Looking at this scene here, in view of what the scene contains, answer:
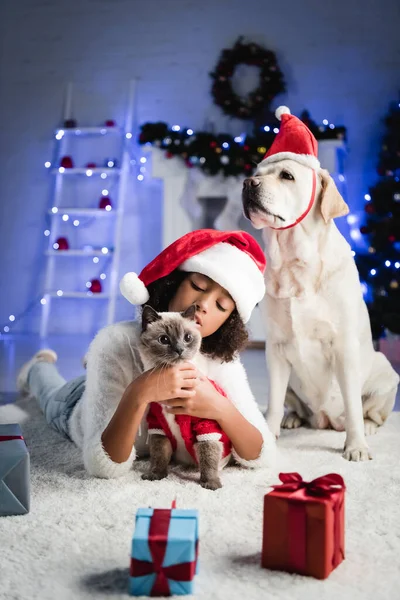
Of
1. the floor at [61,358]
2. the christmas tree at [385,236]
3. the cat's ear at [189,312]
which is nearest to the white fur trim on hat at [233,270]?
the cat's ear at [189,312]

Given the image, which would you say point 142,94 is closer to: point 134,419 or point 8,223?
point 8,223

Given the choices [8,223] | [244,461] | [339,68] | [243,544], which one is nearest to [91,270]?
[8,223]

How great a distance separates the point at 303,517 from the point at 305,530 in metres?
0.02

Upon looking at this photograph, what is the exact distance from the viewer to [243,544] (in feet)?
4.38

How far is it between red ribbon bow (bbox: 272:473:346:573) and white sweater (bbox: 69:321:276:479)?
0.59 m

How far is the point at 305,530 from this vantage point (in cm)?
118

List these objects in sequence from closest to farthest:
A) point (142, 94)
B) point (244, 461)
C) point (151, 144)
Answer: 1. point (244, 461)
2. point (151, 144)
3. point (142, 94)

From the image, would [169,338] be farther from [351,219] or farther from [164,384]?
[351,219]

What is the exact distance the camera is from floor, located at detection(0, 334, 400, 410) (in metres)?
3.36

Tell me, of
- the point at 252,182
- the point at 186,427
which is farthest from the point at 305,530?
the point at 252,182

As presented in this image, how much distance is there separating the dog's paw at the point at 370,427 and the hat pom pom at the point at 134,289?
3.58 ft

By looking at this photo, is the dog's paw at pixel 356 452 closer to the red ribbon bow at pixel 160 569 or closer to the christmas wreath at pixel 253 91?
the red ribbon bow at pixel 160 569

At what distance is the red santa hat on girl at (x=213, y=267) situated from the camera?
1.75 meters

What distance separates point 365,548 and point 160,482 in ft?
1.87
